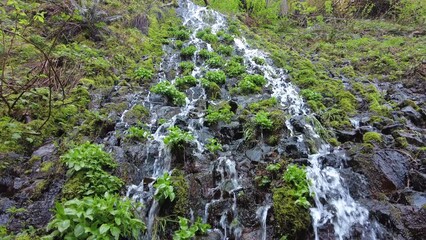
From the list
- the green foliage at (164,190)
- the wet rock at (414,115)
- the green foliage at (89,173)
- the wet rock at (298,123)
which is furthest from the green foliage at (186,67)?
the wet rock at (414,115)

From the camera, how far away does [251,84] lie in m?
8.38

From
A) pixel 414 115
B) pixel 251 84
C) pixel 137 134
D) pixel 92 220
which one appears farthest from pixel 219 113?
pixel 414 115

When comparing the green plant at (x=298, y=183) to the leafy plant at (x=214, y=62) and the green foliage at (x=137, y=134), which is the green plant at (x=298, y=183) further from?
the leafy plant at (x=214, y=62)

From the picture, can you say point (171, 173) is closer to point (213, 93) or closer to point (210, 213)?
point (210, 213)

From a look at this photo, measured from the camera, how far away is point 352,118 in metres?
7.23

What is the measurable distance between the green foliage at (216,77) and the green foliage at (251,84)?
0.55 metres

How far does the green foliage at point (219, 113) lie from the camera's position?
6547mm

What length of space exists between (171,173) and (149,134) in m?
1.30

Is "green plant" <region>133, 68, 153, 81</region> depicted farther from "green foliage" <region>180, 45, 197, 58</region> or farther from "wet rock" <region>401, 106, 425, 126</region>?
"wet rock" <region>401, 106, 425, 126</region>

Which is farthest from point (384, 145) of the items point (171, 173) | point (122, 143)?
point (122, 143)

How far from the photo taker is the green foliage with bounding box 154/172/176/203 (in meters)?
4.30

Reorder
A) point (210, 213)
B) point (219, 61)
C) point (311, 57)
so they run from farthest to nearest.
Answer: point (311, 57)
point (219, 61)
point (210, 213)

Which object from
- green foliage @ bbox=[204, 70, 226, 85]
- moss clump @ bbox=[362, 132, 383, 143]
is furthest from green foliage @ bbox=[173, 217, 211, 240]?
green foliage @ bbox=[204, 70, 226, 85]

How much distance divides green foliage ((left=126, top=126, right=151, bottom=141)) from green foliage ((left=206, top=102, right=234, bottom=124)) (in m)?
1.45
